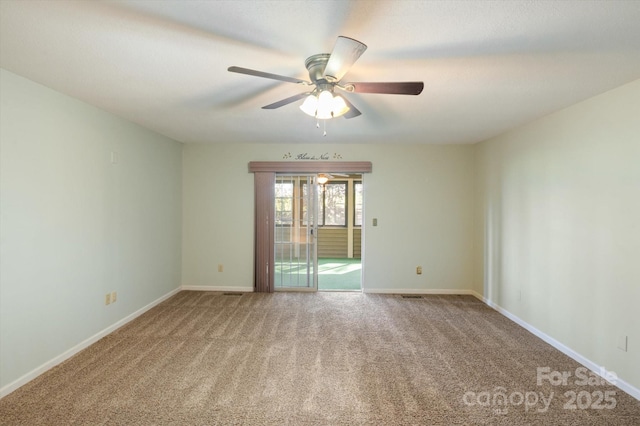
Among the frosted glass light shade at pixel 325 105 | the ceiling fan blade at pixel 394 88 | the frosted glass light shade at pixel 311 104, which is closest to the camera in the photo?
the ceiling fan blade at pixel 394 88

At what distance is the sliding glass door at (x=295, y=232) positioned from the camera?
5.12m

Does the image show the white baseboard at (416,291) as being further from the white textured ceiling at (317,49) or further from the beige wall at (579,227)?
the white textured ceiling at (317,49)

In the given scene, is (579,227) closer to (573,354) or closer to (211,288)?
(573,354)

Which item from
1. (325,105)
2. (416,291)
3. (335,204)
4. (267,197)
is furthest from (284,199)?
(335,204)

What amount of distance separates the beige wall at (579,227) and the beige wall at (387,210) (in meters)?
0.90

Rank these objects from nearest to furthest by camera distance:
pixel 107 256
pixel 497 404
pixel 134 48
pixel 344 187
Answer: pixel 134 48, pixel 497 404, pixel 107 256, pixel 344 187

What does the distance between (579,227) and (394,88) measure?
2335mm

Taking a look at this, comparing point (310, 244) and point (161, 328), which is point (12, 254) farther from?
point (310, 244)

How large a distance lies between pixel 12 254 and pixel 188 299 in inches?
98.1

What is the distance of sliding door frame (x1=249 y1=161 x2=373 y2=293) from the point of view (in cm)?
496

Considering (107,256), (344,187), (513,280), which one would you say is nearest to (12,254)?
(107,256)

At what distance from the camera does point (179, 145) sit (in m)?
4.96

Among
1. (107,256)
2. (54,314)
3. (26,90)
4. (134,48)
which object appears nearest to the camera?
(134,48)

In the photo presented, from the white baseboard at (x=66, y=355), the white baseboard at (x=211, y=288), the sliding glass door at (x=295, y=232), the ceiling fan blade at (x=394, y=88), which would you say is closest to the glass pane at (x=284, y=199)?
the sliding glass door at (x=295, y=232)
